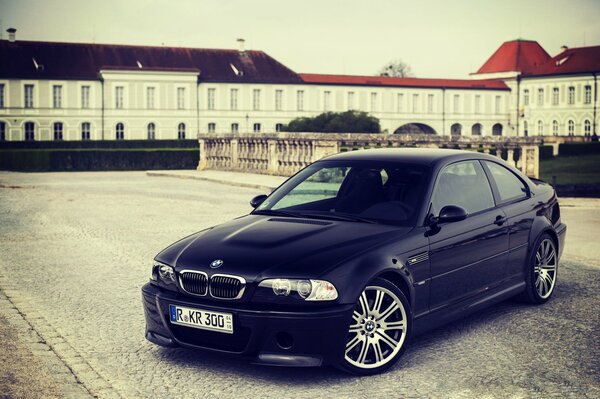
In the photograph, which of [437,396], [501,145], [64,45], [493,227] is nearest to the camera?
[437,396]

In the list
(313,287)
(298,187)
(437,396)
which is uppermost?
(298,187)

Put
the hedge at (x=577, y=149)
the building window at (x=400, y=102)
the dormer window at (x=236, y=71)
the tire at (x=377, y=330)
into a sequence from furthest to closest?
the building window at (x=400, y=102)
the dormer window at (x=236, y=71)
the hedge at (x=577, y=149)
the tire at (x=377, y=330)

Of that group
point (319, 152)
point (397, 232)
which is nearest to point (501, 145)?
point (319, 152)

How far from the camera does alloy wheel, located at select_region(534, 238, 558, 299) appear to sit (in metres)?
7.85

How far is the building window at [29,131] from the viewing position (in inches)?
3209

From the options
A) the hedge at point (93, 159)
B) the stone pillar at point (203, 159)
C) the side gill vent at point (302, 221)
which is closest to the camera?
the side gill vent at point (302, 221)

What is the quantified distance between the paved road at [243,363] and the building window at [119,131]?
73017 mm

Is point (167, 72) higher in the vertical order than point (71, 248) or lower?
higher

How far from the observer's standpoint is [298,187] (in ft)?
24.0

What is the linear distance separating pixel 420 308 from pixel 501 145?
2170cm

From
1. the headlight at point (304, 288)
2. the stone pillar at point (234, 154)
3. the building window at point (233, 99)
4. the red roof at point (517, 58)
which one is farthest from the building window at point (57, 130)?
the headlight at point (304, 288)

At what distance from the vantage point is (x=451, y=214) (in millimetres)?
6352

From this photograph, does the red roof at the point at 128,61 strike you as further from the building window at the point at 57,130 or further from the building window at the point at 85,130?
the building window at the point at 85,130

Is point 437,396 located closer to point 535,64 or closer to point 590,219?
point 590,219
